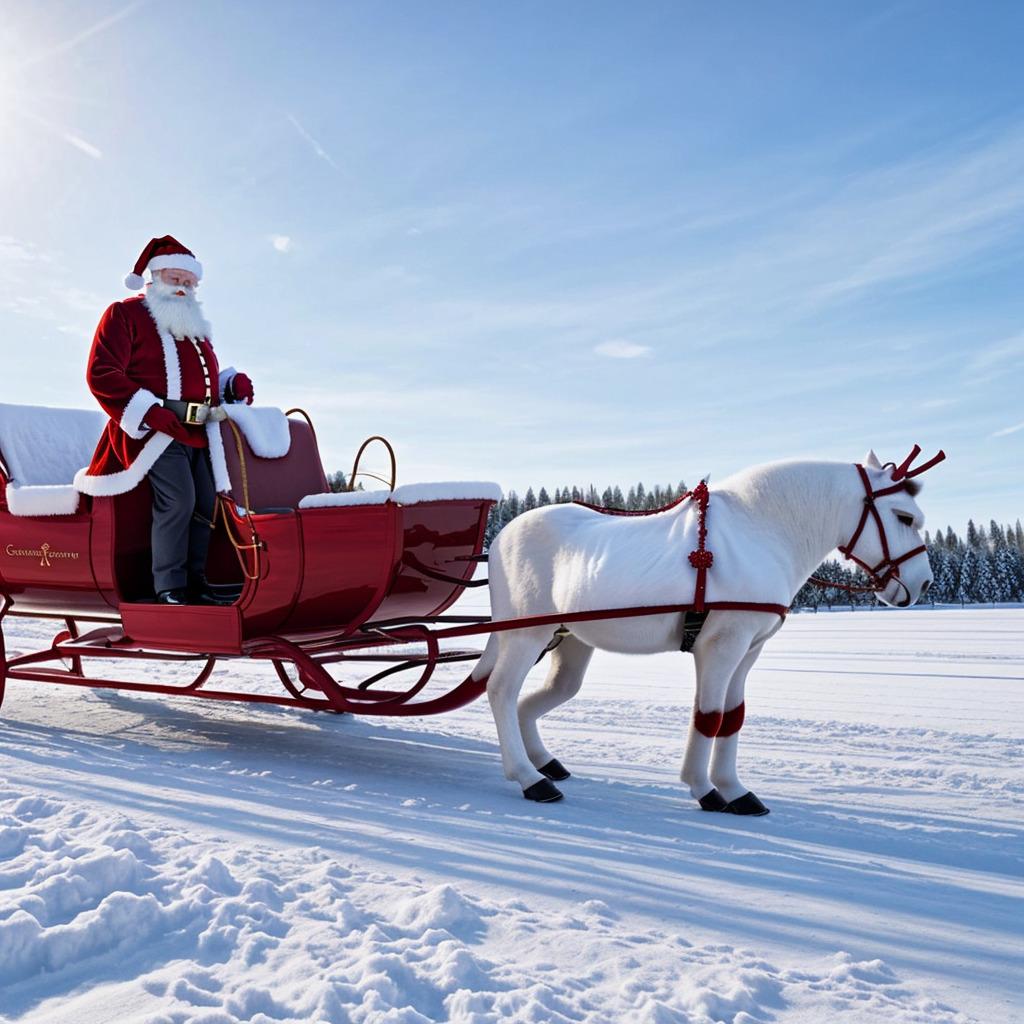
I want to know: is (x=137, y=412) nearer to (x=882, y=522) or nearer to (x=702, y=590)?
(x=702, y=590)

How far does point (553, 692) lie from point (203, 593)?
7.11ft

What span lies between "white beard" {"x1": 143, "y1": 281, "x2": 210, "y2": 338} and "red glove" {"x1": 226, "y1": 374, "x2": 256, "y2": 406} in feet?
1.21

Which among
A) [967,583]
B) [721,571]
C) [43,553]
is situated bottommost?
[43,553]

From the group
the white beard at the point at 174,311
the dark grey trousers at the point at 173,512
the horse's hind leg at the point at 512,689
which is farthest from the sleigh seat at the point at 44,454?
the horse's hind leg at the point at 512,689

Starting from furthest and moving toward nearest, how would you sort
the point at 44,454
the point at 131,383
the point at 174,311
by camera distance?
1. the point at 44,454
2. the point at 174,311
3. the point at 131,383

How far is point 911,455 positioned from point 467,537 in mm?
2193

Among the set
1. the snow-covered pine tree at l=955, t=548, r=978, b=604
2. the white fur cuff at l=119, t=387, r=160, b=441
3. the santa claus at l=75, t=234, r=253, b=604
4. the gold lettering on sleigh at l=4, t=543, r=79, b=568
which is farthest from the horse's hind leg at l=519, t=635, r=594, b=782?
the snow-covered pine tree at l=955, t=548, r=978, b=604

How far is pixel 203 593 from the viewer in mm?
5492

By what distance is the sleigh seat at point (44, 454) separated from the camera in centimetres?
572

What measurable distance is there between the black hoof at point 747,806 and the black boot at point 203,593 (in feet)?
9.47

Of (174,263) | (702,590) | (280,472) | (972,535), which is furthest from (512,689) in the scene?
(972,535)

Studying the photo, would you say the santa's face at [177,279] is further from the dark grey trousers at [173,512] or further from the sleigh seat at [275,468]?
the dark grey trousers at [173,512]

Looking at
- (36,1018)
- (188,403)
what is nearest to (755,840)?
(36,1018)

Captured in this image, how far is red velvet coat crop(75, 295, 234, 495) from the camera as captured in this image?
5.29 m
